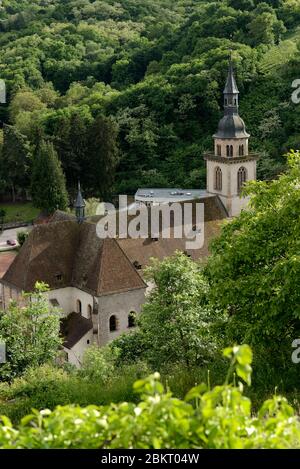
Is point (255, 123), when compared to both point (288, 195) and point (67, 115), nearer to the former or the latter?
point (67, 115)

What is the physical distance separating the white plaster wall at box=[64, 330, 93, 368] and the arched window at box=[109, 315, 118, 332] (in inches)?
36.3

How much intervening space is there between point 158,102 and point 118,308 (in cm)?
3833

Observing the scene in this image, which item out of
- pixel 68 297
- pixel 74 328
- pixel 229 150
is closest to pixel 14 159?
pixel 229 150

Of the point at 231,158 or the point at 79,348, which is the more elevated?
the point at 231,158

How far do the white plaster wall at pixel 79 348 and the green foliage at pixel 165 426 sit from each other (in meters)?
27.3

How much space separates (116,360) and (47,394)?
8731mm

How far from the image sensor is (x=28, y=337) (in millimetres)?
25844

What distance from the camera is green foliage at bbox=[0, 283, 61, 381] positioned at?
981 inches

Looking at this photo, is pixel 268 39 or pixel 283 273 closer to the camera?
pixel 283 273

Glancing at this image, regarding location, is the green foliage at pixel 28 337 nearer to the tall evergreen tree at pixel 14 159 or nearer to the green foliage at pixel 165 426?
the green foliage at pixel 165 426

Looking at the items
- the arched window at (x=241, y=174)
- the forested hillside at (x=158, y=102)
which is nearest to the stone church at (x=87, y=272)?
the arched window at (x=241, y=174)

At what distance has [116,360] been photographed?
25.0m

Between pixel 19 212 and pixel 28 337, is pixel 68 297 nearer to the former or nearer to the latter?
pixel 28 337

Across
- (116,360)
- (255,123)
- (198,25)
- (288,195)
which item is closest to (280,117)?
(255,123)
